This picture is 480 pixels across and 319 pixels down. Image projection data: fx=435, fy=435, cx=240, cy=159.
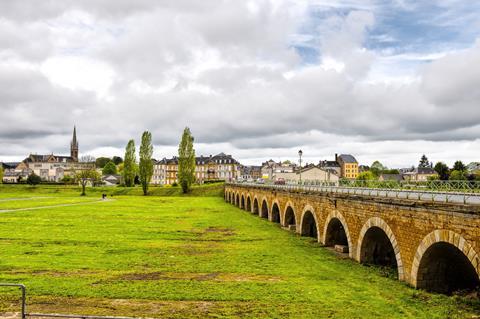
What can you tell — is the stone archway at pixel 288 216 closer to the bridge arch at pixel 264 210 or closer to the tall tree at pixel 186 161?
the bridge arch at pixel 264 210

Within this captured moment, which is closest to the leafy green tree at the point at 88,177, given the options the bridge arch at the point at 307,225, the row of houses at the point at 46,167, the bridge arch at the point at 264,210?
the row of houses at the point at 46,167

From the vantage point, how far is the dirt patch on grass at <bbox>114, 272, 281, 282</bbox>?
18766 millimetres

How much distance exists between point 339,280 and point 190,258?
8.54 m

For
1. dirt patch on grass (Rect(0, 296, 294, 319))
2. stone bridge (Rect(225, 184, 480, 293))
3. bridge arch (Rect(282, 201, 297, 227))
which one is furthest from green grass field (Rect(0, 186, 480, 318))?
bridge arch (Rect(282, 201, 297, 227))

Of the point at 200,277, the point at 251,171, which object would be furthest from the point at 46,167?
the point at 200,277

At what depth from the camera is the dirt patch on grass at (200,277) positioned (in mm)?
18766

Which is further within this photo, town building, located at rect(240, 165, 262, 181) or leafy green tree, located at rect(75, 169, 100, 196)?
town building, located at rect(240, 165, 262, 181)

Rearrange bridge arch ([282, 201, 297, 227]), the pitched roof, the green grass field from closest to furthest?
the green grass field, bridge arch ([282, 201, 297, 227]), the pitched roof

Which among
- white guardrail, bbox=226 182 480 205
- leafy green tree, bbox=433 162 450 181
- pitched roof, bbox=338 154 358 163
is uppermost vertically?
pitched roof, bbox=338 154 358 163

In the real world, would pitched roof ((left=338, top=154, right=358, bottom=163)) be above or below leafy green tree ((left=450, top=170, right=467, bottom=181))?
above

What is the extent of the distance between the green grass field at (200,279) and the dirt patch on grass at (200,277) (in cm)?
4

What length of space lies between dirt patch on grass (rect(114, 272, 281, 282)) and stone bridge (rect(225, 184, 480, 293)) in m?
5.35

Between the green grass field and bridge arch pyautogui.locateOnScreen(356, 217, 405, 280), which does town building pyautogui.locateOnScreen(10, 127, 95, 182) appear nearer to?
the green grass field

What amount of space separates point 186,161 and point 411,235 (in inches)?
3142
